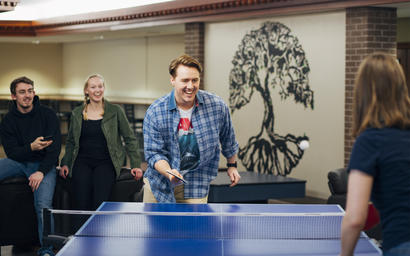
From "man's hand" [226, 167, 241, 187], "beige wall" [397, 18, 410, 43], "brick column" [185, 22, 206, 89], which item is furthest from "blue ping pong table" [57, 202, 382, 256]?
"brick column" [185, 22, 206, 89]

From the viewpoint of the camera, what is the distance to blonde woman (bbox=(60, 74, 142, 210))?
5.50 meters

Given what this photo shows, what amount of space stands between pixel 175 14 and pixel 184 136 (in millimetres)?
6922

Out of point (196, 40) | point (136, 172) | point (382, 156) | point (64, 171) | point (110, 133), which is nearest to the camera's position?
point (382, 156)

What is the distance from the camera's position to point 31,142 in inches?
218

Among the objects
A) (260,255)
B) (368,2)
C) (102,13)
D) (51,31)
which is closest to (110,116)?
(260,255)

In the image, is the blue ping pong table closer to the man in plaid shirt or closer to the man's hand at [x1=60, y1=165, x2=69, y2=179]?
the man in plaid shirt

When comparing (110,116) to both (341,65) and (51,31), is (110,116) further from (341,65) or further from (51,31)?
(51,31)

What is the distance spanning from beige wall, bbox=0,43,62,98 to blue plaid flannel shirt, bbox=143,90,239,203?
16056mm

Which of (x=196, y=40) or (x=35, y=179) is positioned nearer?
(x=35, y=179)

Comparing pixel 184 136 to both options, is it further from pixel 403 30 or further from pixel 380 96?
pixel 403 30

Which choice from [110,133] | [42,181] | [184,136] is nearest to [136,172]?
[110,133]

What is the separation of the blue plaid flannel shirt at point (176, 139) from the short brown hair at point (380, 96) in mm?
1836

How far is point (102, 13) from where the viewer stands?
12.5m

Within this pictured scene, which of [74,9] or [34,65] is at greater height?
[74,9]
